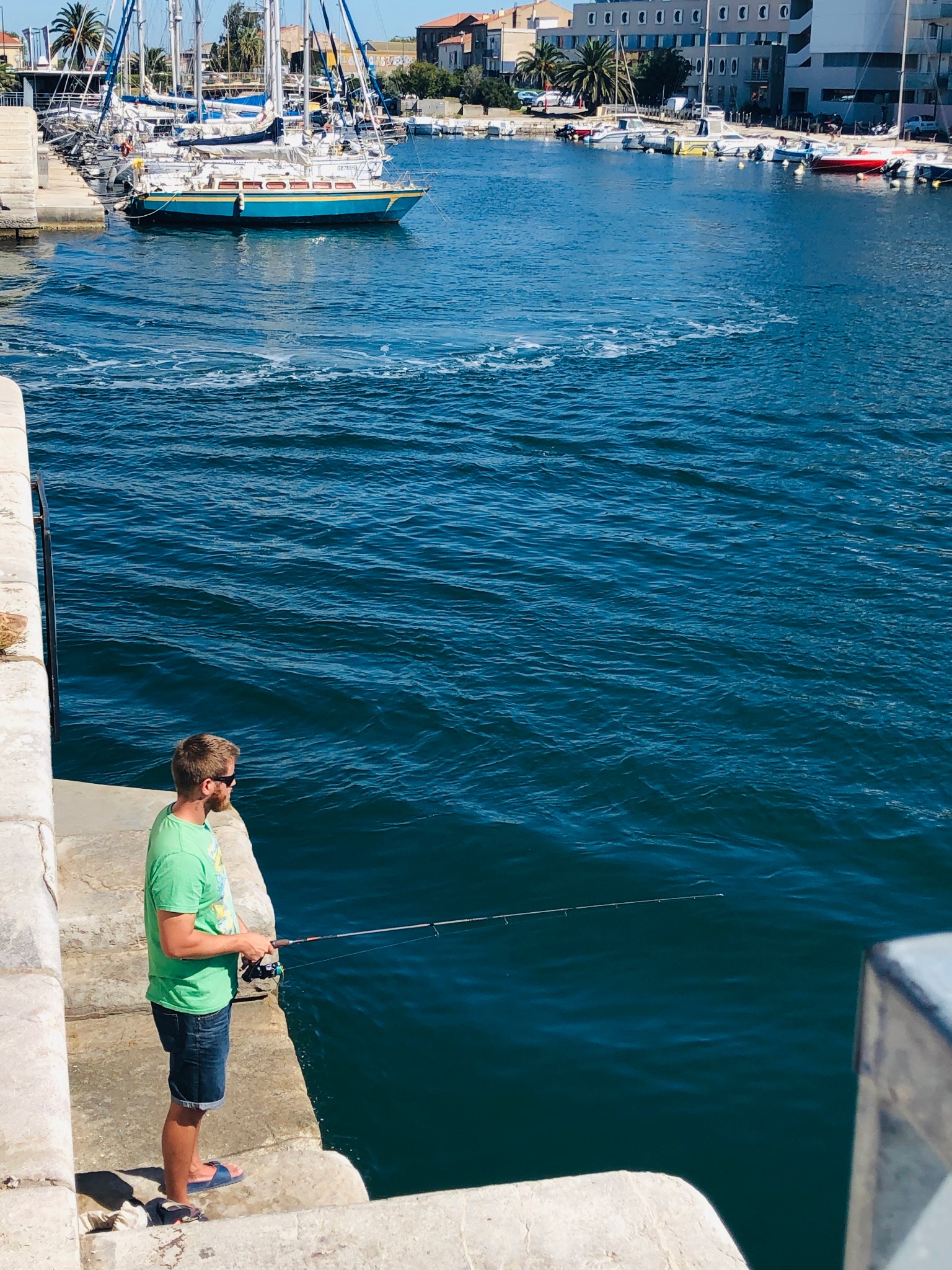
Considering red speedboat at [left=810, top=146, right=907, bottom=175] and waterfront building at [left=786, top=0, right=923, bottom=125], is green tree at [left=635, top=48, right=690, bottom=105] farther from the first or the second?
red speedboat at [left=810, top=146, right=907, bottom=175]

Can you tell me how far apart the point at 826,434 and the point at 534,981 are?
50.7 feet

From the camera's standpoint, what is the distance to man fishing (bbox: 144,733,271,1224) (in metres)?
4.43

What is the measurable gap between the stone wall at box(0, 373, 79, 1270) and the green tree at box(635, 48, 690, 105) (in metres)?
133

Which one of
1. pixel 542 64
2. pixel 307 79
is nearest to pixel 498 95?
pixel 542 64

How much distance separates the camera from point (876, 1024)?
0.85m

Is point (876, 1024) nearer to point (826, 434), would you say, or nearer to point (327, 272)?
point (826, 434)

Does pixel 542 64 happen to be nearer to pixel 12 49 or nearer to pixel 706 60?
pixel 706 60

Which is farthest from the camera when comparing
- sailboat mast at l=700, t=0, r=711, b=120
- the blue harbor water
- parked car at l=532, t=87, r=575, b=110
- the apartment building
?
parked car at l=532, t=87, r=575, b=110

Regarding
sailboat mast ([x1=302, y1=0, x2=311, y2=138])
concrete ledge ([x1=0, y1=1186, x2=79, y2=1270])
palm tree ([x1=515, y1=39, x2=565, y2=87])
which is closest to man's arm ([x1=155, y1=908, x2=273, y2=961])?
concrete ledge ([x1=0, y1=1186, x2=79, y2=1270])

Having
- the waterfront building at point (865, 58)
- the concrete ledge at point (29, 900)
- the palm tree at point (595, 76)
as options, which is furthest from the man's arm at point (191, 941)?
the palm tree at point (595, 76)

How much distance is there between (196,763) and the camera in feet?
14.5

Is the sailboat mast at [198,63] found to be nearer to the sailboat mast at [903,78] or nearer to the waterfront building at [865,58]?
the sailboat mast at [903,78]

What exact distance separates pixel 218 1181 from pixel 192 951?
963 millimetres

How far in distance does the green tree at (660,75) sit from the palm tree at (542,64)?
37.4ft
